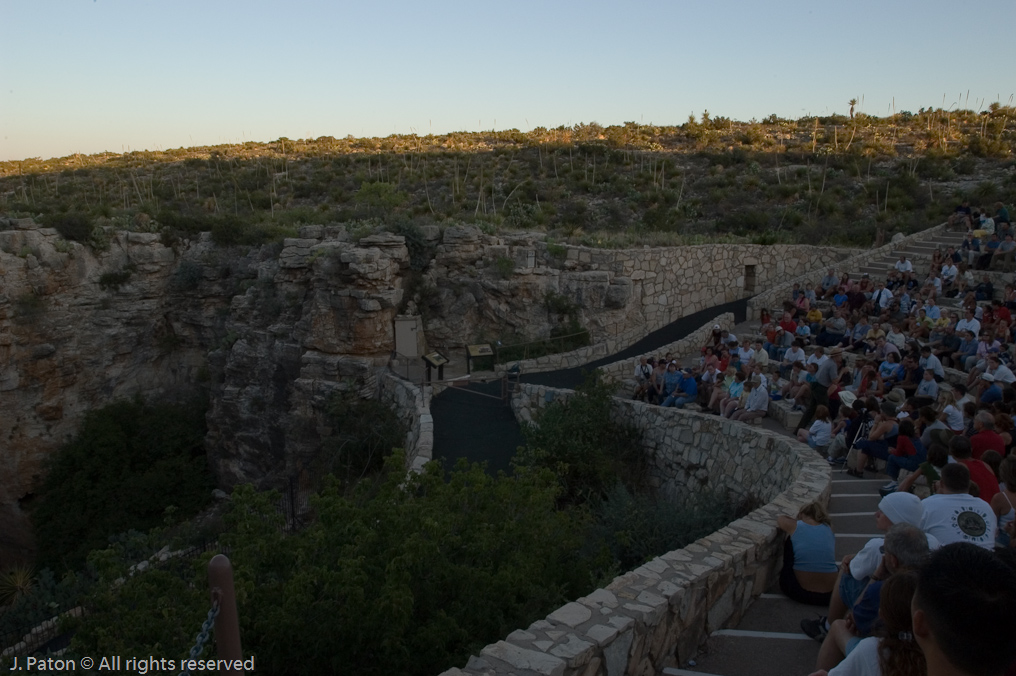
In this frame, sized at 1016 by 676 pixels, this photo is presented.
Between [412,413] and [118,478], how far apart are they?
29.5ft

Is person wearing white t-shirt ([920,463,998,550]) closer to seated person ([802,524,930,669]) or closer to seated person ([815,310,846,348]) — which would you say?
seated person ([802,524,930,669])

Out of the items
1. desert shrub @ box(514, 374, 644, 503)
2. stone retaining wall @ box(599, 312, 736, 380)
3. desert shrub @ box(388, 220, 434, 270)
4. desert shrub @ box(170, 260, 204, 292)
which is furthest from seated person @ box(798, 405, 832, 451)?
desert shrub @ box(170, 260, 204, 292)

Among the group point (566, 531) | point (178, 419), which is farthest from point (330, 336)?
point (566, 531)

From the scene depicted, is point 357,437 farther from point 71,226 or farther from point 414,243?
point 71,226

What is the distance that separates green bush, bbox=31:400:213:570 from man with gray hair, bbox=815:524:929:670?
646 inches

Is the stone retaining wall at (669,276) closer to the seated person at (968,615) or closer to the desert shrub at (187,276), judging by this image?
the desert shrub at (187,276)

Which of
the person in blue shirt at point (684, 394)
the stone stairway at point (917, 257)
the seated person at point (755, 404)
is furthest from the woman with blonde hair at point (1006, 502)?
the stone stairway at point (917, 257)

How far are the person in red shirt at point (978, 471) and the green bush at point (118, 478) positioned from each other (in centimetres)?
1660

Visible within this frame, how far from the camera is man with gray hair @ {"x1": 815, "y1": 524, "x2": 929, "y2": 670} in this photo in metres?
3.90

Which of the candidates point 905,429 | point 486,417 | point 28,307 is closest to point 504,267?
point 486,417

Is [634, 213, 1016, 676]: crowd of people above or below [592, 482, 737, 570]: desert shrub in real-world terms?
above

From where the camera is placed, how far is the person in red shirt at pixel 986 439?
6930 mm

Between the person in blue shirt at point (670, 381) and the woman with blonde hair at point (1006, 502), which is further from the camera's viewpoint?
the person in blue shirt at point (670, 381)

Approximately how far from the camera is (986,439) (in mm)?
6961
